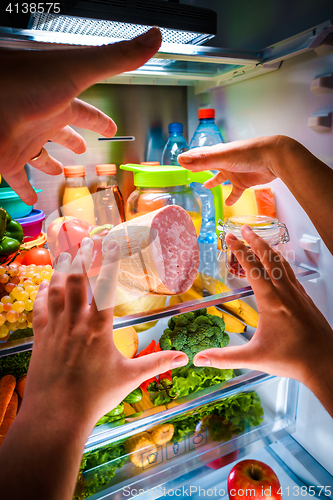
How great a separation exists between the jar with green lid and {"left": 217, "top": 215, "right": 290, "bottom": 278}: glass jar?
0.09 meters

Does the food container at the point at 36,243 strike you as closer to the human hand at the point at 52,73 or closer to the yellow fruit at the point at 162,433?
the human hand at the point at 52,73

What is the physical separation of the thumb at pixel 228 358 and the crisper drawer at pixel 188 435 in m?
0.36

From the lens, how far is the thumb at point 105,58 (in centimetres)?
38

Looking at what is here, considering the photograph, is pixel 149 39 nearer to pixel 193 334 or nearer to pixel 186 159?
pixel 186 159

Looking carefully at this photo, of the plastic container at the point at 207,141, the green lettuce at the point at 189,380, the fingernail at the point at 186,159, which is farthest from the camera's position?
the plastic container at the point at 207,141

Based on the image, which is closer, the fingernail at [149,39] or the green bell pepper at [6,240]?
the fingernail at [149,39]

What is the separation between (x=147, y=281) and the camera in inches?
27.5

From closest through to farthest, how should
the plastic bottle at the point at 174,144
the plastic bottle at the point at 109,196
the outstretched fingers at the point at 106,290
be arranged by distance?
the outstretched fingers at the point at 106,290 → the plastic bottle at the point at 109,196 → the plastic bottle at the point at 174,144

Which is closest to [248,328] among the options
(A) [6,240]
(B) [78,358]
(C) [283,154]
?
(C) [283,154]

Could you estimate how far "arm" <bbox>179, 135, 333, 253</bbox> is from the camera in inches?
26.9

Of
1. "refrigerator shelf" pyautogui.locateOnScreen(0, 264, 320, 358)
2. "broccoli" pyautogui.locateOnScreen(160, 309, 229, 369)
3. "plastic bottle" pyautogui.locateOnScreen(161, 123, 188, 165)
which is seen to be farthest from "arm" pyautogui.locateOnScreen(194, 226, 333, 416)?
"plastic bottle" pyautogui.locateOnScreen(161, 123, 188, 165)

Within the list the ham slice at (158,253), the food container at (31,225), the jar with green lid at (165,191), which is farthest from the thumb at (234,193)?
the food container at (31,225)

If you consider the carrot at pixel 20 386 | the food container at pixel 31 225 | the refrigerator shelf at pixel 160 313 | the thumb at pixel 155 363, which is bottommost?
the carrot at pixel 20 386

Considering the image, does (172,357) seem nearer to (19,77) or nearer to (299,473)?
(19,77)
